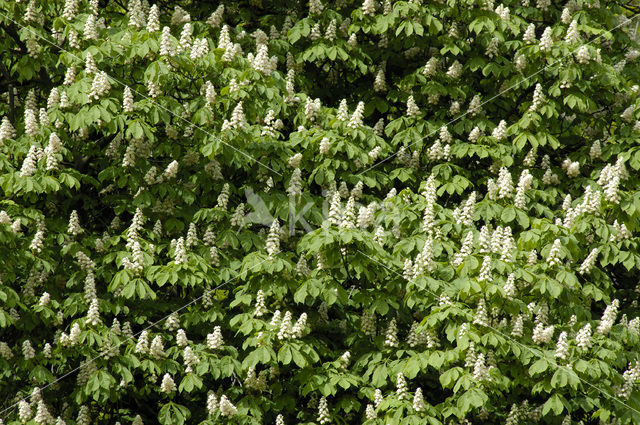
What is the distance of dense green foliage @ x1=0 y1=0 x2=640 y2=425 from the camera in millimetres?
8258

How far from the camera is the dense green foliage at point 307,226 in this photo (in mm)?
8258

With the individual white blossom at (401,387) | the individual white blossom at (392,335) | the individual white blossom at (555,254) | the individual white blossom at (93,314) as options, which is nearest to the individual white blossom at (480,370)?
the individual white blossom at (401,387)

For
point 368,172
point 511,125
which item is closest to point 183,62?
point 368,172

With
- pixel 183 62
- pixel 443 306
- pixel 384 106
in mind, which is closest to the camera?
pixel 443 306

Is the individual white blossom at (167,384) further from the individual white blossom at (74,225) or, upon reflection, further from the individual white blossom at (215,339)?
the individual white blossom at (74,225)

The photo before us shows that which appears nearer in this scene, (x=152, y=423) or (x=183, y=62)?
(x=183, y=62)

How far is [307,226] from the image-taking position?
891cm

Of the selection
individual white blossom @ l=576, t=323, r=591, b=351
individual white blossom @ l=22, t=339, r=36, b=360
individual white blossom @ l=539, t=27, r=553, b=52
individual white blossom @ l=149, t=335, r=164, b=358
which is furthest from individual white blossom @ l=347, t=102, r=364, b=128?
individual white blossom @ l=22, t=339, r=36, b=360

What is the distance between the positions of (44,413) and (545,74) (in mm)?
5596

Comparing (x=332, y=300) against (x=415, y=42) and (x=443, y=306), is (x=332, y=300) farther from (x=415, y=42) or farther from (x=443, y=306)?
(x=415, y=42)

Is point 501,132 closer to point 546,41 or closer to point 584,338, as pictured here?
point 546,41

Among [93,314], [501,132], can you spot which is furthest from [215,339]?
[501,132]

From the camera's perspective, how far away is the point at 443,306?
7.98 metres

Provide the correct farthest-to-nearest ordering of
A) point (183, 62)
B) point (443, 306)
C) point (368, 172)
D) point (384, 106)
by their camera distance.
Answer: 1. point (384, 106)
2. point (368, 172)
3. point (183, 62)
4. point (443, 306)
